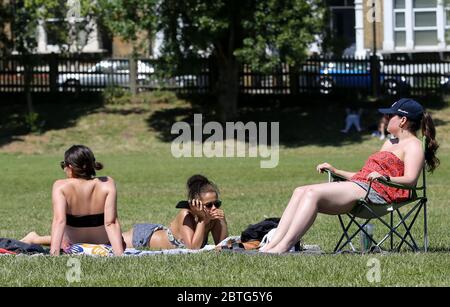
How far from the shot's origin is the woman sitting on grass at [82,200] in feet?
34.2

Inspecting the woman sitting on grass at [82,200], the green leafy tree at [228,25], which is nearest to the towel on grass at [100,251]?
the woman sitting on grass at [82,200]

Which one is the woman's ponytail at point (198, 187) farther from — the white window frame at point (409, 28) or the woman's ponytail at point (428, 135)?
the white window frame at point (409, 28)

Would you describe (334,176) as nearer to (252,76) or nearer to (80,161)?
(80,161)

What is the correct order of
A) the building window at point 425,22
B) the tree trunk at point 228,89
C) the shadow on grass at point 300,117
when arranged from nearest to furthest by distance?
the shadow on grass at point 300,117
the tree trunk at point 228,89
the building window at point 425,22

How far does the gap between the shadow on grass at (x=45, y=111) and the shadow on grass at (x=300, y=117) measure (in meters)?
2.66

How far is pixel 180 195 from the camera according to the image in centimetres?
2077

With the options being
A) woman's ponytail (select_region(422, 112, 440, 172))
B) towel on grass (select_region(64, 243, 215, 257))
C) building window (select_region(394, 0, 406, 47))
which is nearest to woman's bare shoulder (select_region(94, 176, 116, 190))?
towel on grass (select_region(64, 243, 215, 257))

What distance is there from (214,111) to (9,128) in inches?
264

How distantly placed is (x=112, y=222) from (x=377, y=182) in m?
2.47

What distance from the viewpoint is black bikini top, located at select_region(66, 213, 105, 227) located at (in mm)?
10742

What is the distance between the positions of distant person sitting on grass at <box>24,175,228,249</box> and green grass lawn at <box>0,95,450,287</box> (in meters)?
1.27

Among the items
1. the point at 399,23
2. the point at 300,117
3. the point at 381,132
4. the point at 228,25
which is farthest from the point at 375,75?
the point at 399,23

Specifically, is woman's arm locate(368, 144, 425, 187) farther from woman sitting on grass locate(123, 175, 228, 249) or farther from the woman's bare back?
the woman's bare back
